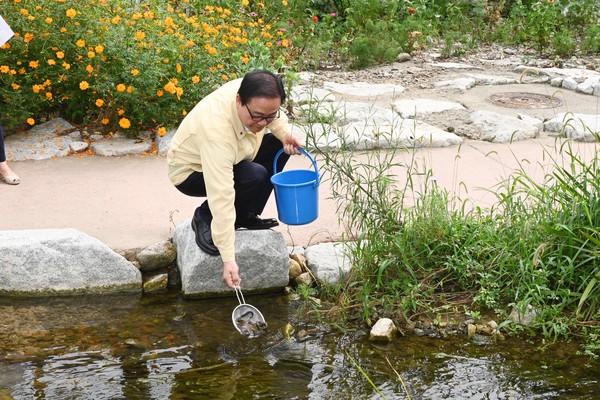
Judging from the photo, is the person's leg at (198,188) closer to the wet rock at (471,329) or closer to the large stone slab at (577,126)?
the wet rock at (471,329)

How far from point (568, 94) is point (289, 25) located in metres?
3.29

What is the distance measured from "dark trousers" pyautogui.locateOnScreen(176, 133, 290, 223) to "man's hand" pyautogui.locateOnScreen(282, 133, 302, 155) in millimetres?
174

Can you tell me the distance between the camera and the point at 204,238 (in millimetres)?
4473

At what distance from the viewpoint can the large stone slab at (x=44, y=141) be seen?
6.45 m

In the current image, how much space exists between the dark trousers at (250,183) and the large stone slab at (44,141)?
7.44ft

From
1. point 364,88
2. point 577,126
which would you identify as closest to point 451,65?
point 364,88

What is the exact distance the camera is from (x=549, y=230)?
13.6ft

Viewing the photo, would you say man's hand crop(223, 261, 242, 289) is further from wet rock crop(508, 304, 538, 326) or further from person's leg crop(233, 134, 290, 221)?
wet rock crop(508, 304, 538, 326)

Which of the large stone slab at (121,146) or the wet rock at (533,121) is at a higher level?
the large stone slab at (121,146)

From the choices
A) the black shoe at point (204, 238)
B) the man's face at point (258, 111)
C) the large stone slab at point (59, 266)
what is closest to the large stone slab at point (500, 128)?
the black shoe at point (204, 238)

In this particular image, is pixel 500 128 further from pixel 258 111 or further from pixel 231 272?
pixel 231 272

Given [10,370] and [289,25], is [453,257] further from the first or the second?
[289,25]

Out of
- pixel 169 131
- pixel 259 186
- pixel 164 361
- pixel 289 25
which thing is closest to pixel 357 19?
pixel 289 25

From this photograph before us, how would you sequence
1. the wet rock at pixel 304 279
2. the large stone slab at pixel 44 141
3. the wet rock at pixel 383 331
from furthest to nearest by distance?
the large stone slab at pixel 44 141
the wet rock at pixel 304 279
the wet rock at pixel 383 331
